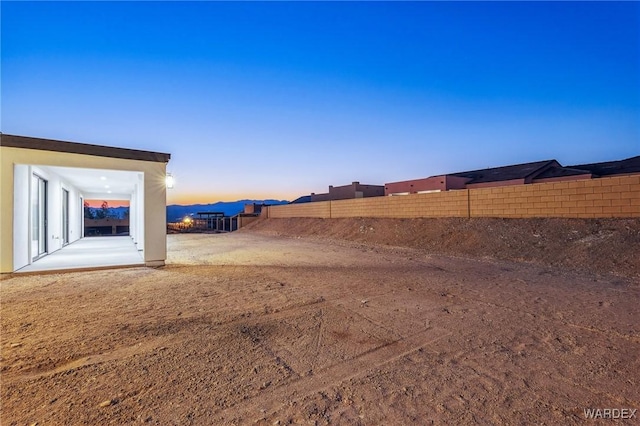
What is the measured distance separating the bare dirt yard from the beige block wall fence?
4.14 metres

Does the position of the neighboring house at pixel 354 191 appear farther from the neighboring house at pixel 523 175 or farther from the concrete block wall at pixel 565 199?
the concrete block wall at pixel 565 199

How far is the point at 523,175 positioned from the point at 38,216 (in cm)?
2755

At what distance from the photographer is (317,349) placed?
307 centimetres

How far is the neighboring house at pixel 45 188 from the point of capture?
6629 millimetres

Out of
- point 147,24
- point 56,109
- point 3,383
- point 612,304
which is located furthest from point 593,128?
point 56,109

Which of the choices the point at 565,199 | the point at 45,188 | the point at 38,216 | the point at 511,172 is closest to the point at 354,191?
the point at 511,172

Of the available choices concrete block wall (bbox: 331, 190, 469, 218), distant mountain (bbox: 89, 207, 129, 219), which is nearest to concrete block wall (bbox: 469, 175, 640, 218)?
concrete block wall (bbox: 331, 190, 469, 218)

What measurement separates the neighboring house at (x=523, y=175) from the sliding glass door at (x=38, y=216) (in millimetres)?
22370

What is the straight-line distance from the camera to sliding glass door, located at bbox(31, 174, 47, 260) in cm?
837

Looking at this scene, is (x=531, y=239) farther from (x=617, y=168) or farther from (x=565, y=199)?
(x=617, y=168)

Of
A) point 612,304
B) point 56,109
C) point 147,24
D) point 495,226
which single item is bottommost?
point 612,304

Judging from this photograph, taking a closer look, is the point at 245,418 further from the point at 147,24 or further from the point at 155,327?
the point at 147,24

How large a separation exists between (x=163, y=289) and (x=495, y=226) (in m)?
11.8

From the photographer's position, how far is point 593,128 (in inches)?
940
